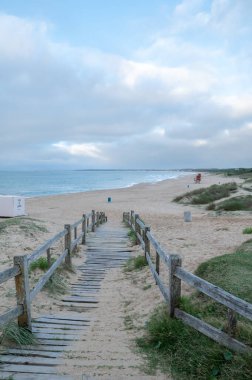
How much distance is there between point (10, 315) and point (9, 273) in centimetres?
52

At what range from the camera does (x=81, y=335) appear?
4742 millimetres

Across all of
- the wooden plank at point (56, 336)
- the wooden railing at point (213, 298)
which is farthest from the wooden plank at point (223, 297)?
the wooden plank at point (56, 336)

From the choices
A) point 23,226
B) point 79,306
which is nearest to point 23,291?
point 79,306

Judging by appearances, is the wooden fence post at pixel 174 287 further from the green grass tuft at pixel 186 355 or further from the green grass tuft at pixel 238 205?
the green grass tuft at pixel 238 205

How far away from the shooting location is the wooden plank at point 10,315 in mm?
4156

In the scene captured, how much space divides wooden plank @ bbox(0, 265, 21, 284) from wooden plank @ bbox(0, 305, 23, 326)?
43 cm

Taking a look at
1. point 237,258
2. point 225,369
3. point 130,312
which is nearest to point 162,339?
point 225,369

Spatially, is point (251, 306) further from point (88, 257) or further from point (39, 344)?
point (88, 257)

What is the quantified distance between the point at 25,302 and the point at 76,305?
165cm

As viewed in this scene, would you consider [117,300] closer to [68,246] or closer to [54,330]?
[54,330]

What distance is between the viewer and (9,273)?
4328 mm

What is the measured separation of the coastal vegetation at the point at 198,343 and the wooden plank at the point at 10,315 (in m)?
1.58

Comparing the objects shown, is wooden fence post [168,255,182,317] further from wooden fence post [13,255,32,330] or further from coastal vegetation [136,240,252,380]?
wooden fence post [13,255,32,330]

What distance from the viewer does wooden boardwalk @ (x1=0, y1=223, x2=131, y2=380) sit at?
3.68m
